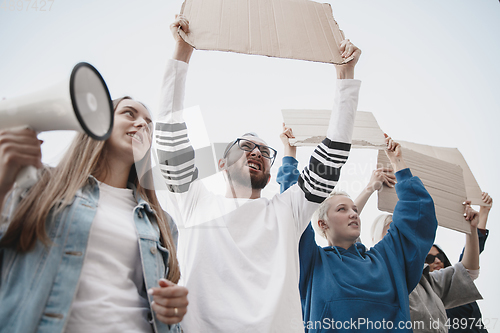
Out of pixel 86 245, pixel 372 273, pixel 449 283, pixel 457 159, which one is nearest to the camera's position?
pixel 86 245

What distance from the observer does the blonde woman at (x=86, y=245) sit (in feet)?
2.00

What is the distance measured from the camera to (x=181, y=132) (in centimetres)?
109

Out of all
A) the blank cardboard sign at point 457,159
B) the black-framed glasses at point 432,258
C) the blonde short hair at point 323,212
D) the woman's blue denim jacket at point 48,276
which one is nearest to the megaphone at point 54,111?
the woman's blue denim jacket at point 48,276

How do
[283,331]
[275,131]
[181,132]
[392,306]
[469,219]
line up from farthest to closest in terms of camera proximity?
[469,219]
[275,131]
[392,306]
[181,132]
[283,331]

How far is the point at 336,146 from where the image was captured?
121cm

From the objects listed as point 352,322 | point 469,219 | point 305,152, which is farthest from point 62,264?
point 469,219

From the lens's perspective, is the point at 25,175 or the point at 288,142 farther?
the point at 288,142

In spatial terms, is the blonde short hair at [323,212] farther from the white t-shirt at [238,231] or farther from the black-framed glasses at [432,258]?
the black-framed glasses at [432,258]

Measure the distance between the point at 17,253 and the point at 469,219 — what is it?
6.36 ft

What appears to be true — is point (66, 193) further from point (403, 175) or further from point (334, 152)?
point (403, 175)

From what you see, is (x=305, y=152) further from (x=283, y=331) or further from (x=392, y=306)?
(x=283, y=331)

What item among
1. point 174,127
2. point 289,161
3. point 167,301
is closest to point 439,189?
point 289,161

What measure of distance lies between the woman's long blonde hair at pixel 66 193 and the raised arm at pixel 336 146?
0.53 m

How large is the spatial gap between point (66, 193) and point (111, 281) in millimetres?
214
